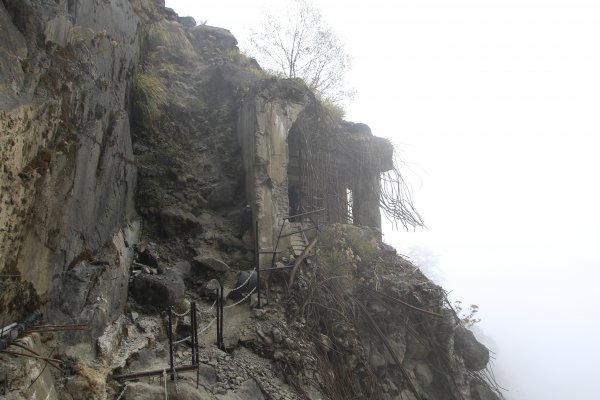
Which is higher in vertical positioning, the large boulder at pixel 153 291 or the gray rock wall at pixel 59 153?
the gray rock wall at pixel 59 153

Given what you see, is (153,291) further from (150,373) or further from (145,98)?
(145,98)

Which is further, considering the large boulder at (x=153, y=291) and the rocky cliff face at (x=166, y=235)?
the large boulder at (x=153, y=291)

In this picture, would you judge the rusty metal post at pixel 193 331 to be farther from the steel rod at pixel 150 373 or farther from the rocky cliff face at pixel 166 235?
the rocky cliff face at pixel 166 235

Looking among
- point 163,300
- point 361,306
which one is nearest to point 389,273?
point 361,306

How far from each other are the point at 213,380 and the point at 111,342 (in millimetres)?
1044

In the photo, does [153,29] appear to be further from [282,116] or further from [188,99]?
[282,116]

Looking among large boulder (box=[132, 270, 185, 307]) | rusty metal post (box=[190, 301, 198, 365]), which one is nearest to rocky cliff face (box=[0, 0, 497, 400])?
large boulder (box=[132, 270, 185, 307])

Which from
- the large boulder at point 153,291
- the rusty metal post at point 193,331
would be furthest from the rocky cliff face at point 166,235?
the rusty metal post at point 193,331

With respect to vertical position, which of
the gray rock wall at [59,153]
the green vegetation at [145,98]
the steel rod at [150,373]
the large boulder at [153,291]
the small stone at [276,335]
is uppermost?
the green vegetation at [145,98]

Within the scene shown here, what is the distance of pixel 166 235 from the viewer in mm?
6371

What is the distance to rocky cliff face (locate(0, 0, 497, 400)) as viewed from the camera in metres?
3.11

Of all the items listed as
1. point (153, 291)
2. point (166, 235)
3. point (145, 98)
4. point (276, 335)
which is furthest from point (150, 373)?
point (145, 98)

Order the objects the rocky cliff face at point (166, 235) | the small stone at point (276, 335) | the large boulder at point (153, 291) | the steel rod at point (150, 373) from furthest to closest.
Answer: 1. the small stone at point (276, 335)
2. the large boulder at point (153, 291)
3. the steel rod at point (150, 373)
4. the rocky cliff face at point (166, 235)

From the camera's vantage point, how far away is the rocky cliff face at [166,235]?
311cm
